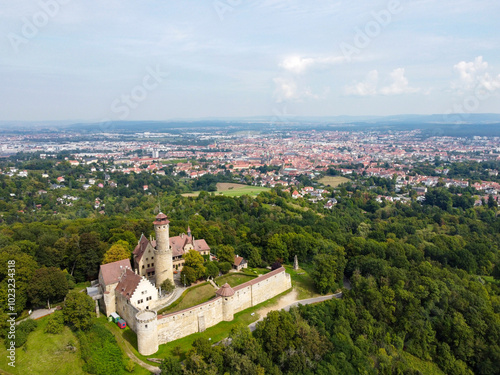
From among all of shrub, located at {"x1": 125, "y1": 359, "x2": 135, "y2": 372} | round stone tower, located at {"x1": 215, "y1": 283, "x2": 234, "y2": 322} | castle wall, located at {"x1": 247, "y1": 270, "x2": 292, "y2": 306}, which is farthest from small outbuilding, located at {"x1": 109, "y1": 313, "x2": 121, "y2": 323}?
castle wall, located at {"x1": 247, "y1": 270, "x2": 292, "y2": 306}

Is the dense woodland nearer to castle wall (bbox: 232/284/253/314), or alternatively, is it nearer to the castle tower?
castle wall (bbox: 232/284/253/314)

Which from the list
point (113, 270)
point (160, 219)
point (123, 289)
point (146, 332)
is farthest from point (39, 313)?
point (160, 219)

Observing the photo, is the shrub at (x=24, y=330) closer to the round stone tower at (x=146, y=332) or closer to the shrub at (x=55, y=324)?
the shrub at (x=55, y=324)

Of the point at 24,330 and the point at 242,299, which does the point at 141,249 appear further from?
the point at 24,330

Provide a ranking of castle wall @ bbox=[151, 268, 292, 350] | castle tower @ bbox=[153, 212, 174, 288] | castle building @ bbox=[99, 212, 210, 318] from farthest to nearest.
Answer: castle tower @ bbox=[153, 212, 174, 288] < castle building @ bbox=[99, 212, 210, 318] < castle wall @ bbox=[151, 268, 292, 350]

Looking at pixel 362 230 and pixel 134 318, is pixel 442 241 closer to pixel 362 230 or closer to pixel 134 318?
pixel 362 230

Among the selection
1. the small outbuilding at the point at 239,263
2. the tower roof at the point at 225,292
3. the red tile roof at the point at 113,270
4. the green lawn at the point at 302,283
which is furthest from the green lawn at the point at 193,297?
the green lawn at the point at 302,283

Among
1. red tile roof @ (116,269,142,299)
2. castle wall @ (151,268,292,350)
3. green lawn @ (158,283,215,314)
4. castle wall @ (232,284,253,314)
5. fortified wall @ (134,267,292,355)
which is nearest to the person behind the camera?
fortified wall @ (134,267,292,355)

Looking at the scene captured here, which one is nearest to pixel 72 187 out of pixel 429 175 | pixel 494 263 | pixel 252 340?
pixel 252 340
